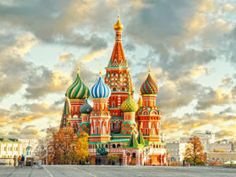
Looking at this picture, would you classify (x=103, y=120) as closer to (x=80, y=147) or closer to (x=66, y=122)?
(x=80, y=147)

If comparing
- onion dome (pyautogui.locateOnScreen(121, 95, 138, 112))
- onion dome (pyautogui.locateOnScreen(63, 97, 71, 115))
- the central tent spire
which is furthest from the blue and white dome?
onion dome (pyautogui.locateOnScreen(63, 97, 71, 115))

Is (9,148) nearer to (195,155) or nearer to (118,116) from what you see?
(118,116)

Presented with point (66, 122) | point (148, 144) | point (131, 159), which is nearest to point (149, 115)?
point (148, 144)

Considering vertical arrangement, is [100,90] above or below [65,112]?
above

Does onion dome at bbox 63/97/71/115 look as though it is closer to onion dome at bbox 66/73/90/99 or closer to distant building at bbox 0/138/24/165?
onion dome at bbox 66/73/90/99

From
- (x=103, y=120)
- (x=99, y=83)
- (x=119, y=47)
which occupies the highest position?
(x=119, y=47)

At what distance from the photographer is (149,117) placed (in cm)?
11700

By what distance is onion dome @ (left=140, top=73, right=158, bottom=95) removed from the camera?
11912 centimetres

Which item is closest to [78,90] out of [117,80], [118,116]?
[117,80]

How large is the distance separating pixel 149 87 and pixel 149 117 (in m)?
6.58

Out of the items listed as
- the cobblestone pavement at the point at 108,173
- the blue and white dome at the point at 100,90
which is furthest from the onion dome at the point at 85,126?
the cobblestone pavement at the point at 108,173

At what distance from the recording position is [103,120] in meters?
112

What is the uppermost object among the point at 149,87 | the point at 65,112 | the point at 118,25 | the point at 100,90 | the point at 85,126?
the point at 118,25

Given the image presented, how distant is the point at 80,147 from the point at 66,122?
23.7 meters
